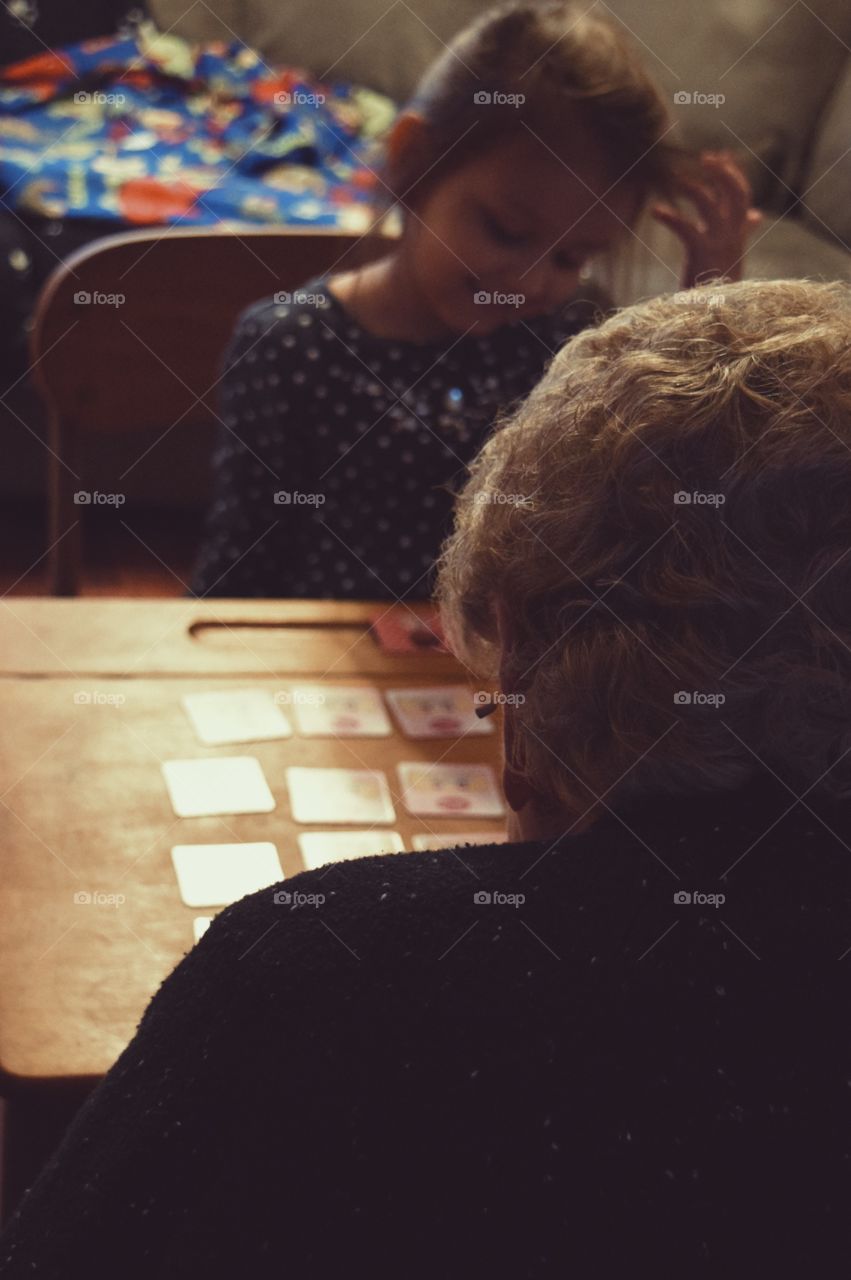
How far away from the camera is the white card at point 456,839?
1106 millimetres

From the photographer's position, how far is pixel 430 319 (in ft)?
5.89

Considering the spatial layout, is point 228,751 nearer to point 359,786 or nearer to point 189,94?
point 359,786

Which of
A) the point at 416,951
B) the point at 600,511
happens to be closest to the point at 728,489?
the point at 600,511

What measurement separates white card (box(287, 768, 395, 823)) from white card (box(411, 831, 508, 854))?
4 centimetres

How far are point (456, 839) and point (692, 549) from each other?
52 cm

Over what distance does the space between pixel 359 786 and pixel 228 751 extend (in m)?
0.12

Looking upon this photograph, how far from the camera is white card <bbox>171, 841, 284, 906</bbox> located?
1.01 meters

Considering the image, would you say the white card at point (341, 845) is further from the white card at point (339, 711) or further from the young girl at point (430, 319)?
the young girl at point (430, 319)

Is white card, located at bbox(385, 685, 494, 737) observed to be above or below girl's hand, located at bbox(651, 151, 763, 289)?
below

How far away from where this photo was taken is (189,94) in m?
3.69

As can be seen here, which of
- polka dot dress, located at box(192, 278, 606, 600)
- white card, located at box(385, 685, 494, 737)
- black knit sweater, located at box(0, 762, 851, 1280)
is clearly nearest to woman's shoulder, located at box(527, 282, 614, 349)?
polka dot dress, located at box(192, 278, 606, 600)

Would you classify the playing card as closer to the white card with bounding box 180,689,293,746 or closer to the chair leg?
the white card with bounding box 180,689,293,746

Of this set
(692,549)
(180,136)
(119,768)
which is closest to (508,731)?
(692,549)

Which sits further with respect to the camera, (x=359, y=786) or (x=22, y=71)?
(x=22, y=71)
